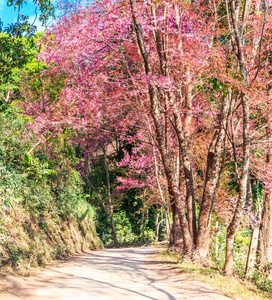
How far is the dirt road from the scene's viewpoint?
5.01 meters

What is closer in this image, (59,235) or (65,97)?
(59,235)

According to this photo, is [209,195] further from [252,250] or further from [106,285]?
[106,285]

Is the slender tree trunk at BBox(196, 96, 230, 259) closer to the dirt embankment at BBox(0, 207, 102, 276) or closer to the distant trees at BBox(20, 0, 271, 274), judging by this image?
the distant trees at BBox(20, 0, 271, 274)

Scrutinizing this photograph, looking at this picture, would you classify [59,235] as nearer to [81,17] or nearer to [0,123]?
[0,123]

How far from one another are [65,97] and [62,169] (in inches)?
139

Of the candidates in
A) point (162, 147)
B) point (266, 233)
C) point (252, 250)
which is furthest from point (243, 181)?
point (266, 233)

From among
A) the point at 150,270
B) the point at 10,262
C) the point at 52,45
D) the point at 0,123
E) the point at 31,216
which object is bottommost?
the point at 150,270

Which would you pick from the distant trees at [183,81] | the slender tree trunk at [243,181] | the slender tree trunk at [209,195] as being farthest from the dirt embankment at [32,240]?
the slender tree trunk at [243,181]

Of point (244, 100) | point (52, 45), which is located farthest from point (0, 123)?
point (244, 100)

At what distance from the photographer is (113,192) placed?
2427cm

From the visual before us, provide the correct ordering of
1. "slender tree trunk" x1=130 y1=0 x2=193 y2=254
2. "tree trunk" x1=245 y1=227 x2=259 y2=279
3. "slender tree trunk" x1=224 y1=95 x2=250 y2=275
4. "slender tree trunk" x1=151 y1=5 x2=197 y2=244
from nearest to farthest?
1. "tree trunk" x1=245 y1=227 x2=259 y2=279
2. "slender tree trunk" x1=224 y1=95 x2=250 y2=275
3. "slender tree trunk" x1=130 y1=0 x2=193 y2=254
4. "slender tree trunk" x1=151 y1=5 x2=197 y2=244

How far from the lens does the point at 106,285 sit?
19.8 feet

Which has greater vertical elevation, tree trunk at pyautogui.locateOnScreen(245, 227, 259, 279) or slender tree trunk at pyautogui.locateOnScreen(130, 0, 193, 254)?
slender tree trunk at pyautogui.locateOnScreen(130, 0, 193, 254)

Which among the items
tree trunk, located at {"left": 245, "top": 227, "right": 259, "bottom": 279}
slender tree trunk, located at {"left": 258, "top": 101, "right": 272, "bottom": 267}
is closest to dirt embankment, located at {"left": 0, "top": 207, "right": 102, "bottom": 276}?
tree trunk, located at {"left": 245, "top": 227, "right": 259, "bottom": 279}
